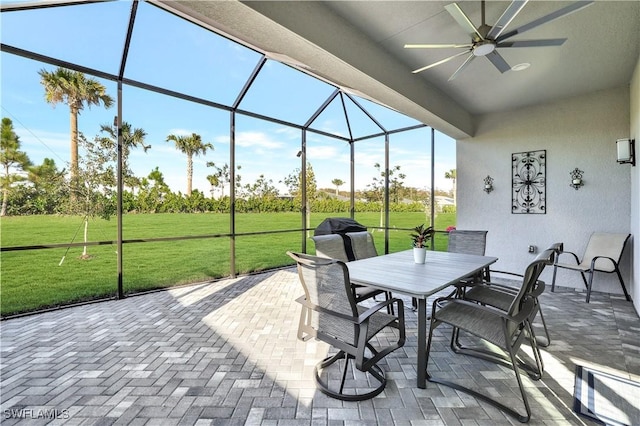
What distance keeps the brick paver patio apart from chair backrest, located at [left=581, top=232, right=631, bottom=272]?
25.8 inches

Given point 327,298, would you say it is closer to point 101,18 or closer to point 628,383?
point 628,383

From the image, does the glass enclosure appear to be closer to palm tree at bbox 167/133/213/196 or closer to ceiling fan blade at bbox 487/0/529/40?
palm tree at bbox 167/133/213/196

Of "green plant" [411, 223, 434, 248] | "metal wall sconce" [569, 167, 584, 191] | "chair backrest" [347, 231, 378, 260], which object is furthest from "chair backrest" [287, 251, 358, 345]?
"metal wall sconce" [569, 167, 584, 191]

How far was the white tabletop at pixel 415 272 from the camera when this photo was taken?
2.13 meters

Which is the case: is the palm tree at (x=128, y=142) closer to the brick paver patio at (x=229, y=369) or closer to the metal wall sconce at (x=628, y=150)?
the brick paver patio at (x=229, y=369)

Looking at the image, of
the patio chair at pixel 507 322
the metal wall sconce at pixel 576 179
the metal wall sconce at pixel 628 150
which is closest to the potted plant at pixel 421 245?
the patio chair at pixel 507 322

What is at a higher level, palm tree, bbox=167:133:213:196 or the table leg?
palm tree, bbox=167:133:213:196

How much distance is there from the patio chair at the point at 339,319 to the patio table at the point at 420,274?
6.8 inches

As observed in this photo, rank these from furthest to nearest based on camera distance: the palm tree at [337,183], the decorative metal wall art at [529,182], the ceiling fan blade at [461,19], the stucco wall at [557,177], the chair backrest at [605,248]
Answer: the palm tree at [337,183]
the decorative metal wall art at [529,182]
the stucco wall at [557,177]
the chair backrest at [605,248]
the ceiling fan blade at [461,19]

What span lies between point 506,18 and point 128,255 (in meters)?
10.2

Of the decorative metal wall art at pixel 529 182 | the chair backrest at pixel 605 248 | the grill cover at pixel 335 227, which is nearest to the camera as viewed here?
the chair backrest at pixel 605 248

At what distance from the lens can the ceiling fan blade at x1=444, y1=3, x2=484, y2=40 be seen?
6.66 ft

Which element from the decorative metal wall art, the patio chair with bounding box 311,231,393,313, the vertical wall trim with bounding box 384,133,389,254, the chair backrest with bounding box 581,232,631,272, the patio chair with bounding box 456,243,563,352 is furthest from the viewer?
the vertical wall trim with bounding box 384,133,389,254

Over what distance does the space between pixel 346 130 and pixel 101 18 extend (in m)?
4.99
